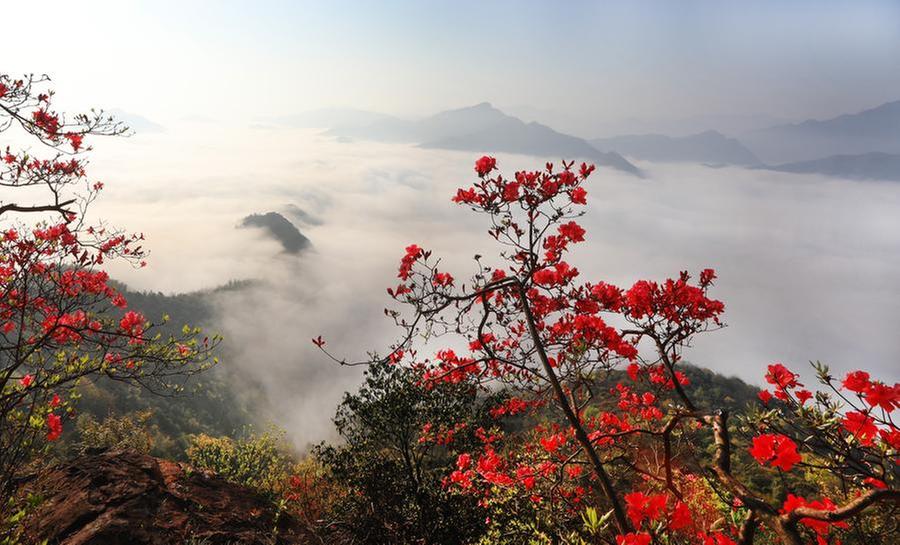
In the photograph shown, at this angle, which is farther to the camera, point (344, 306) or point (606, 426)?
point (344, 306)

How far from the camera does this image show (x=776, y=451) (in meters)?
2.37

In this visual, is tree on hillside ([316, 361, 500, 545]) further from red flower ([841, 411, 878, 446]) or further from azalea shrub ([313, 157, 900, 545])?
red flower ([841, 411, 878, 446])

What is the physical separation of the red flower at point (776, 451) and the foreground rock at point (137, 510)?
5.88 meters

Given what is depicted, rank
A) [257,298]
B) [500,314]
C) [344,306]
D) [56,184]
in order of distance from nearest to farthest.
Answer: [500,314], [56,184], [257,298], [344,306]

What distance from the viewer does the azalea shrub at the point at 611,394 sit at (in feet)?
8.33

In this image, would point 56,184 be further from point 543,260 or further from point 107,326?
point 543,260

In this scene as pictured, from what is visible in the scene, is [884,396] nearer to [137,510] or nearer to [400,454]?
[400,454]

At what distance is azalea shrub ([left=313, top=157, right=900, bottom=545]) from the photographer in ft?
8.33

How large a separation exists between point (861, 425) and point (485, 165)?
12.7 ft

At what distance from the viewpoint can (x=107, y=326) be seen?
5.59 m

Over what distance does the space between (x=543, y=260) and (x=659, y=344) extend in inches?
63.3

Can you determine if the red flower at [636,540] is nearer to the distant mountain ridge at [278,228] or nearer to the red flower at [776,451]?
the red flower at [776,451]

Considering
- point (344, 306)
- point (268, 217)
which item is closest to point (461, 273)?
point (344, 306)

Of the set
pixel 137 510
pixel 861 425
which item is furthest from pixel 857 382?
pixel 137 510
